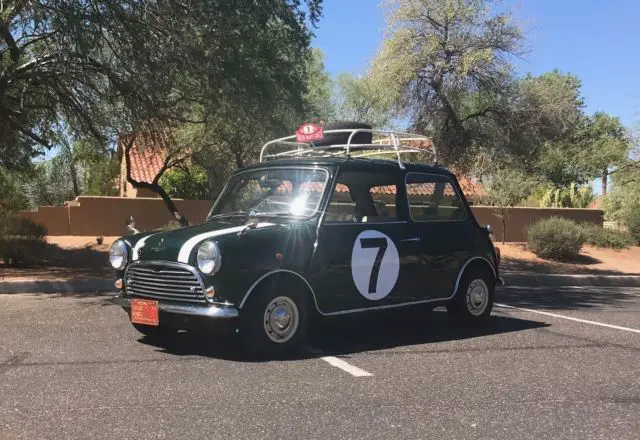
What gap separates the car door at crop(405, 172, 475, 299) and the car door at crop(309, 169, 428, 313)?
0.58ft

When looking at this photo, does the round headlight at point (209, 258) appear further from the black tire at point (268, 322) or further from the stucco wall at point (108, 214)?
the stucco wall at point (108, 214)

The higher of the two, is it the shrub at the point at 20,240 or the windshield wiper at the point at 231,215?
the windshield wiper at the point at 231,215

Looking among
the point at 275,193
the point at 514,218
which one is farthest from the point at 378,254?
the point at 514,218

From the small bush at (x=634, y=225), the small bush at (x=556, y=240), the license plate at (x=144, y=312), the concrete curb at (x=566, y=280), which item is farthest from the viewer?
the small bush at (x=634, y=225)

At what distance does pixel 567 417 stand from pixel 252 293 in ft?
9.01

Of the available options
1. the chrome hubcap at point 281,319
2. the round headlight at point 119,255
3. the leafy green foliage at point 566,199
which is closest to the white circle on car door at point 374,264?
the chrome hubcap at point 281,319

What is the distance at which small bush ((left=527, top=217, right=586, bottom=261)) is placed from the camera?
699 inches

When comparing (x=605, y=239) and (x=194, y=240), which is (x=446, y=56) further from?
(x=194, y=240)

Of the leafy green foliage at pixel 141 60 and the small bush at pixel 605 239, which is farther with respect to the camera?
the small bush at pixel 605 239

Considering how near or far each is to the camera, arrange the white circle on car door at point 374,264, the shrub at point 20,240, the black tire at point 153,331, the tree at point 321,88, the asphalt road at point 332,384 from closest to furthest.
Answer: the asphalt road at point 332,384 < the white circle on car door at point 374,264 < the black tire at point 153,331 < the shrub at point 20,240 < the tree at point 321,88

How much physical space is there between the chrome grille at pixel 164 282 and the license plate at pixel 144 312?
0.26 ft

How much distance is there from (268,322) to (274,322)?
0.06 meters

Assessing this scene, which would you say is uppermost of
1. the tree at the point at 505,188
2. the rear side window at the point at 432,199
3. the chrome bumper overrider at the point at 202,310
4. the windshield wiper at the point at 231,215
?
the tree at the point at 505,188

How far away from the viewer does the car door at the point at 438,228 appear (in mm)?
7371
